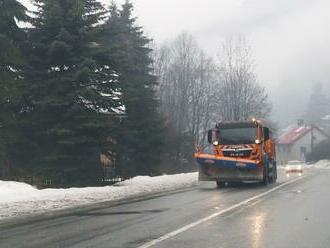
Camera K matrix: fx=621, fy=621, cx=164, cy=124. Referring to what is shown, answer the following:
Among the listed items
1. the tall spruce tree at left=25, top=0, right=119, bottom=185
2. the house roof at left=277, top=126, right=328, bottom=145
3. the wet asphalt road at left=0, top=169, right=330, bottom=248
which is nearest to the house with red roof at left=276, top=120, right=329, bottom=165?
the house roof at left=277, top=126, right=328, bottom=145

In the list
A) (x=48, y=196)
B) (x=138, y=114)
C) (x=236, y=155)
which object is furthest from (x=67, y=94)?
(x=138, y=114)

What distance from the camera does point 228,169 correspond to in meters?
28.1

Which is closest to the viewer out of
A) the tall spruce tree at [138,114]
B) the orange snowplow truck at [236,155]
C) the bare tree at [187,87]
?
the orange snowplow truck at [236,155]

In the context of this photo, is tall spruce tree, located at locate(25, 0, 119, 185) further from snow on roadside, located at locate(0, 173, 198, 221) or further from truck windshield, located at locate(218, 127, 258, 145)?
truck windshield, located at locate(218, 127, 258, 145)

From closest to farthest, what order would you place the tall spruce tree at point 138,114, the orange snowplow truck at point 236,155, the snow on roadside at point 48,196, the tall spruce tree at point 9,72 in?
the snow on roadside at point 48,196 → the tall spruce tree at point 9,72 → the orange snowplow truck at point 236,155 → the tall spruce tree at point 138,114

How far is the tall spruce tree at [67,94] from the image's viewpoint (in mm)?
27844

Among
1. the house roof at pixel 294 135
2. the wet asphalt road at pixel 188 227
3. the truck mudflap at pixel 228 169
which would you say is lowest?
the wet asphalt road at pixel 188 227

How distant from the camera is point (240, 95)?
224 feet

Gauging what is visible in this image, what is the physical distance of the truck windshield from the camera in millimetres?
28328

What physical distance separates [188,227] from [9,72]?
16627 millimetres

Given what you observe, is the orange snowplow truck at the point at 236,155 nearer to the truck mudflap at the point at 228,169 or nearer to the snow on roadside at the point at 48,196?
the truck mudflap at the point at 228,169

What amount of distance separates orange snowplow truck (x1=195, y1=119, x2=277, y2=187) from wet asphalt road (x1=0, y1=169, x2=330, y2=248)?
875cm

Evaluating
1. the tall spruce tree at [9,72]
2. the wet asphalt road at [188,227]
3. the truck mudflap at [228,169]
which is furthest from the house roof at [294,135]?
the wet asphalt road at [188,227]

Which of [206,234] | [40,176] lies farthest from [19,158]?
[206,234]
